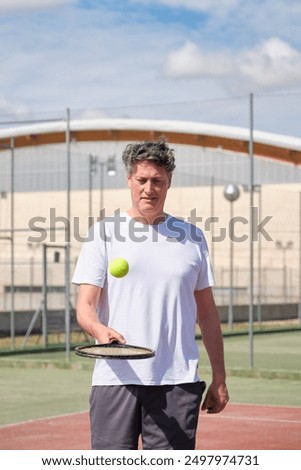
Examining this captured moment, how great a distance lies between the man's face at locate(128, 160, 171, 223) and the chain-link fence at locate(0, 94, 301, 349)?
1075cm

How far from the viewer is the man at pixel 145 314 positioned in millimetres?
4949

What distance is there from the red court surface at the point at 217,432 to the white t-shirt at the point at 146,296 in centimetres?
489

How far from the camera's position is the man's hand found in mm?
5148

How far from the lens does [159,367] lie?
496 cm

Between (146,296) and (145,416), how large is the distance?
48 cm

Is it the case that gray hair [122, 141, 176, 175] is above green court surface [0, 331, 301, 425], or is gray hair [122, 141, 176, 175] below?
above

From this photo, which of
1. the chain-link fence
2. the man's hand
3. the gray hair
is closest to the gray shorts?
the man's hand

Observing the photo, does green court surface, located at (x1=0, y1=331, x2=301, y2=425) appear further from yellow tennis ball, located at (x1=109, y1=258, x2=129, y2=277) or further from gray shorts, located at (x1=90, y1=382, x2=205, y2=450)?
yellow tennis ball, located at (x1=109, y1=258, x2=129, y2=277)

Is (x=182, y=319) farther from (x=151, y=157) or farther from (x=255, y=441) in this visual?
(x=255, y=441)

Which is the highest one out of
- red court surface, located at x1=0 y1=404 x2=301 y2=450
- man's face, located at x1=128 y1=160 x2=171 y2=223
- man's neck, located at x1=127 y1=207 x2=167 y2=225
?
man's face, located at x1=128 y1=160 x2=171 y2=223

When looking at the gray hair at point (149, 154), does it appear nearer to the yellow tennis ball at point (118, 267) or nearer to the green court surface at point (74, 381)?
the yellow tennis ball at point (118, 267)

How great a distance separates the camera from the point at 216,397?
5.16m

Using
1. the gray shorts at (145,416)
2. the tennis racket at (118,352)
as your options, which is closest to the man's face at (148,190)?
the tennis racket at (118,352)

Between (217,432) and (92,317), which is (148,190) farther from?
(217,432)
